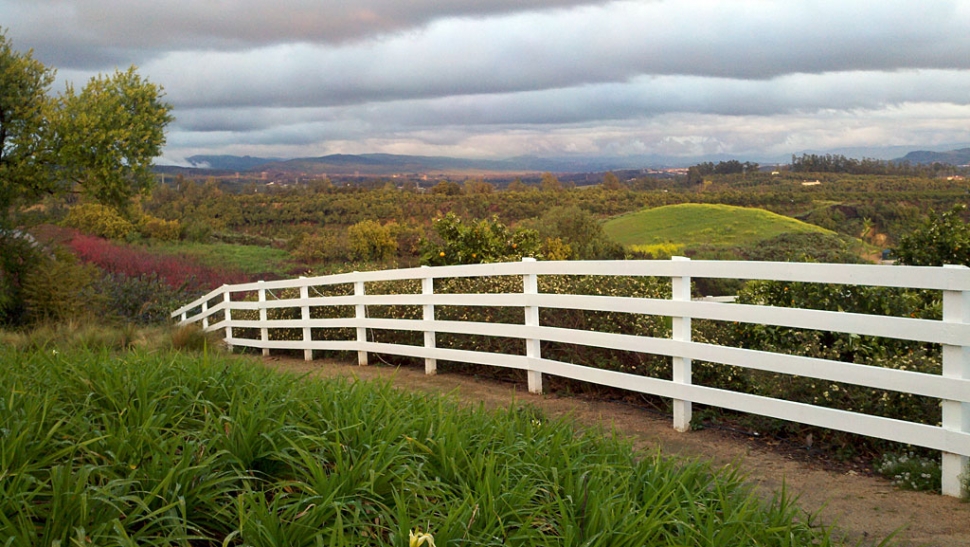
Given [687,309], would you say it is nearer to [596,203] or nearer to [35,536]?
[35,536]

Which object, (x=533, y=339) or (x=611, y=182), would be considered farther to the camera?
(x=611, y=182)

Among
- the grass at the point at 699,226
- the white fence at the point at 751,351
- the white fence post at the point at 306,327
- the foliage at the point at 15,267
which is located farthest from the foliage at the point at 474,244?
the grass at the point at 699,226

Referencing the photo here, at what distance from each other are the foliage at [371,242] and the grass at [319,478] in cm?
3811

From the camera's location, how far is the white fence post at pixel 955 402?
497 centimetres

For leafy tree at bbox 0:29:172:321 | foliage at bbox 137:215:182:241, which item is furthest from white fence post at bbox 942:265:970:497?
foliage at bbox 137:215:182:241

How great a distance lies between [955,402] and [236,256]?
130ft

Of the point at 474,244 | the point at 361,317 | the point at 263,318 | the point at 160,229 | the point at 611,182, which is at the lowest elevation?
the point at 263,318

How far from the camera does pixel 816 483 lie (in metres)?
5.47

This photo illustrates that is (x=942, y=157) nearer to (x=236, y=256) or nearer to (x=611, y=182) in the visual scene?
(x=611, y=182)

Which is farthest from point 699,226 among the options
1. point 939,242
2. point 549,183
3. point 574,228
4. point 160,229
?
point 939,242

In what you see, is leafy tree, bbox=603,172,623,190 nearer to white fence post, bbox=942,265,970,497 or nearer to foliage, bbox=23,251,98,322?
foliage, bbox=23,251,98,322

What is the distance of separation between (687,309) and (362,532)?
3.92 m

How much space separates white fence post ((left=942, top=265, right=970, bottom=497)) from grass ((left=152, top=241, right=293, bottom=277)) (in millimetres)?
33794

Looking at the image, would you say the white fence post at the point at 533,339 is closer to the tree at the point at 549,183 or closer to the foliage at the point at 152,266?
the foliage at the point at 152,266
